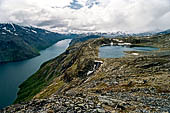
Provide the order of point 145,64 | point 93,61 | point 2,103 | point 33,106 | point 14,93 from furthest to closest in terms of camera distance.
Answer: point 14,93
point 2,103
point 93,61
point 145,64
point 33,106

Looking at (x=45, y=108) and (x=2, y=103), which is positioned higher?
(x=45, y=108)

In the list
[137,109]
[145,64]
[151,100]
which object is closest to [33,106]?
[137,109]

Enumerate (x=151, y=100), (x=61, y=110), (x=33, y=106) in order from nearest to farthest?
1. (x=61, y=110)
2. (x=33, y=106)
3. (x=151, y=100)

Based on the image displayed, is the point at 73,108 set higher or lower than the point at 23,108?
higher

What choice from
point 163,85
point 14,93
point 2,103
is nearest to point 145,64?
point 163,85

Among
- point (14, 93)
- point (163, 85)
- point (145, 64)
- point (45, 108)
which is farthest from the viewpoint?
point (14, 93)

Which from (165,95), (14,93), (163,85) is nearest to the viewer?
(165,95)

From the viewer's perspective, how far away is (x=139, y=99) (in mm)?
25953

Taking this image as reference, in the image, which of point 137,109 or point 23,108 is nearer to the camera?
point 137,109

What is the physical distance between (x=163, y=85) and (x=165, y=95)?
6.27 meters

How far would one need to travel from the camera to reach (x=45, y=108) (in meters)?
21.8

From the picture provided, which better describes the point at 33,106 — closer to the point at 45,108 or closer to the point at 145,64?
the point at 45,108

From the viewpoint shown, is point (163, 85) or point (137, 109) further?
point (163, 85)

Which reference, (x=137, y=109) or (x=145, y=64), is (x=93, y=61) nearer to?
(x=145, y=64)
